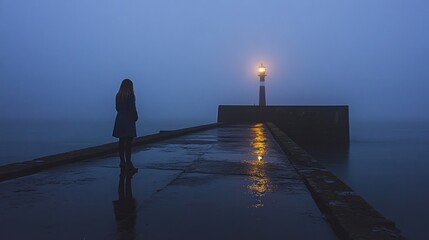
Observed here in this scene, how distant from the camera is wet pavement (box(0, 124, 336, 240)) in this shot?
10.1ft

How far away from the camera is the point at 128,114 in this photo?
5867 mm

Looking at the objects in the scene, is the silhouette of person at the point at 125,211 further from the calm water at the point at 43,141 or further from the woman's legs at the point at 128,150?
the calm water at the point at 43,141

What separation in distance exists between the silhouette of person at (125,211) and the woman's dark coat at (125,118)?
882 millimetres

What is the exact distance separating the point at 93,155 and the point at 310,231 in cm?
563

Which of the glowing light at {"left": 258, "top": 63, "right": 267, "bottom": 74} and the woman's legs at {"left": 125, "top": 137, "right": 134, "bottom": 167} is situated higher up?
the glowing light at {"left": 258, "top": 63, "right": 267, "bottom": 74}

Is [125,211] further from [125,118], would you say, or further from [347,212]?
[125,118]

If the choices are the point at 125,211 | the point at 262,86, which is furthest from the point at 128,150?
the point at 262,86

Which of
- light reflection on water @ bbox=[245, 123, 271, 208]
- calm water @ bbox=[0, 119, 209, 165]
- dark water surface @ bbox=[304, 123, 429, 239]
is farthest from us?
calm water @ bbox=[0, 119, 209, 165]

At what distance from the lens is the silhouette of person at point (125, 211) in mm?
2998

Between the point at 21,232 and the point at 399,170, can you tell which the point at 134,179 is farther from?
the point at 399,170

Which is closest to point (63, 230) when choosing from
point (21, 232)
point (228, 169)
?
point (21, 232)

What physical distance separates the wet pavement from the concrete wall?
2739cm

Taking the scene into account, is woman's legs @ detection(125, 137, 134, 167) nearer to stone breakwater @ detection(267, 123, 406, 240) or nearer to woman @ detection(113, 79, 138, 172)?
woman @ detection(113, 79, 138, 172)

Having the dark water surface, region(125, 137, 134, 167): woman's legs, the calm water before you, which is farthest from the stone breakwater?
the calm water
